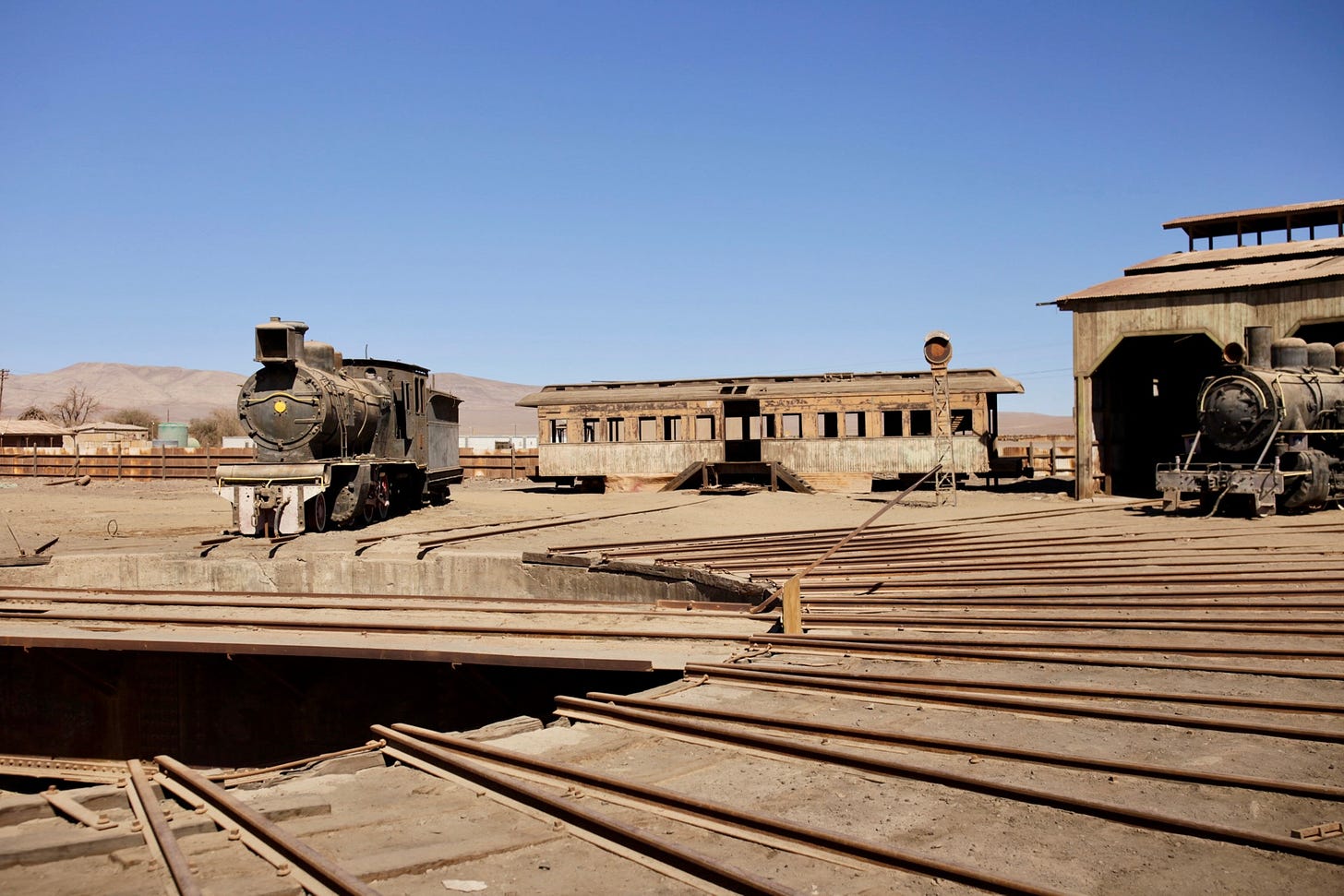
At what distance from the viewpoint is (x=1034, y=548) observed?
16.5 meters

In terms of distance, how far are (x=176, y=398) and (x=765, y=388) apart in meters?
172

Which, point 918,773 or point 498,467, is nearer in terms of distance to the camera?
point 918,773

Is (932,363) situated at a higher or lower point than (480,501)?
higher

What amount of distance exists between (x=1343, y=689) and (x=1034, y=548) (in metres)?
9.12

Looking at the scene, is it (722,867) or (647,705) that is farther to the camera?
(647,705)

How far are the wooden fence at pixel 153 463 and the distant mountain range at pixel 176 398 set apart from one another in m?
104

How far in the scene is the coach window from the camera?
32781 mm

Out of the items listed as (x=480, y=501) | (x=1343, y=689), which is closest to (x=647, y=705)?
(x=1343, y=689)

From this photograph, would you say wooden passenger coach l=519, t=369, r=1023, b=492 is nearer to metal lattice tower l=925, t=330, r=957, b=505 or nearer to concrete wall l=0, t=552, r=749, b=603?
metal lattice tower l=925, t=330, r=957, b=505

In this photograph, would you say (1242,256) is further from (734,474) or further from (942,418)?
(734,474)

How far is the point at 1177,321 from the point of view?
26.6m

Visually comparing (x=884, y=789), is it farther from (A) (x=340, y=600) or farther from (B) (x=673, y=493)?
(B) (x=673, y=493)

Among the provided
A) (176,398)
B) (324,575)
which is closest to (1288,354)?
(324,575)

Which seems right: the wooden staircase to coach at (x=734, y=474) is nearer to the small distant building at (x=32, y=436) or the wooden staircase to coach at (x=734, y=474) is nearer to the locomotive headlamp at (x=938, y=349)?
the locomotive headlamp at (x=938, y=349)
